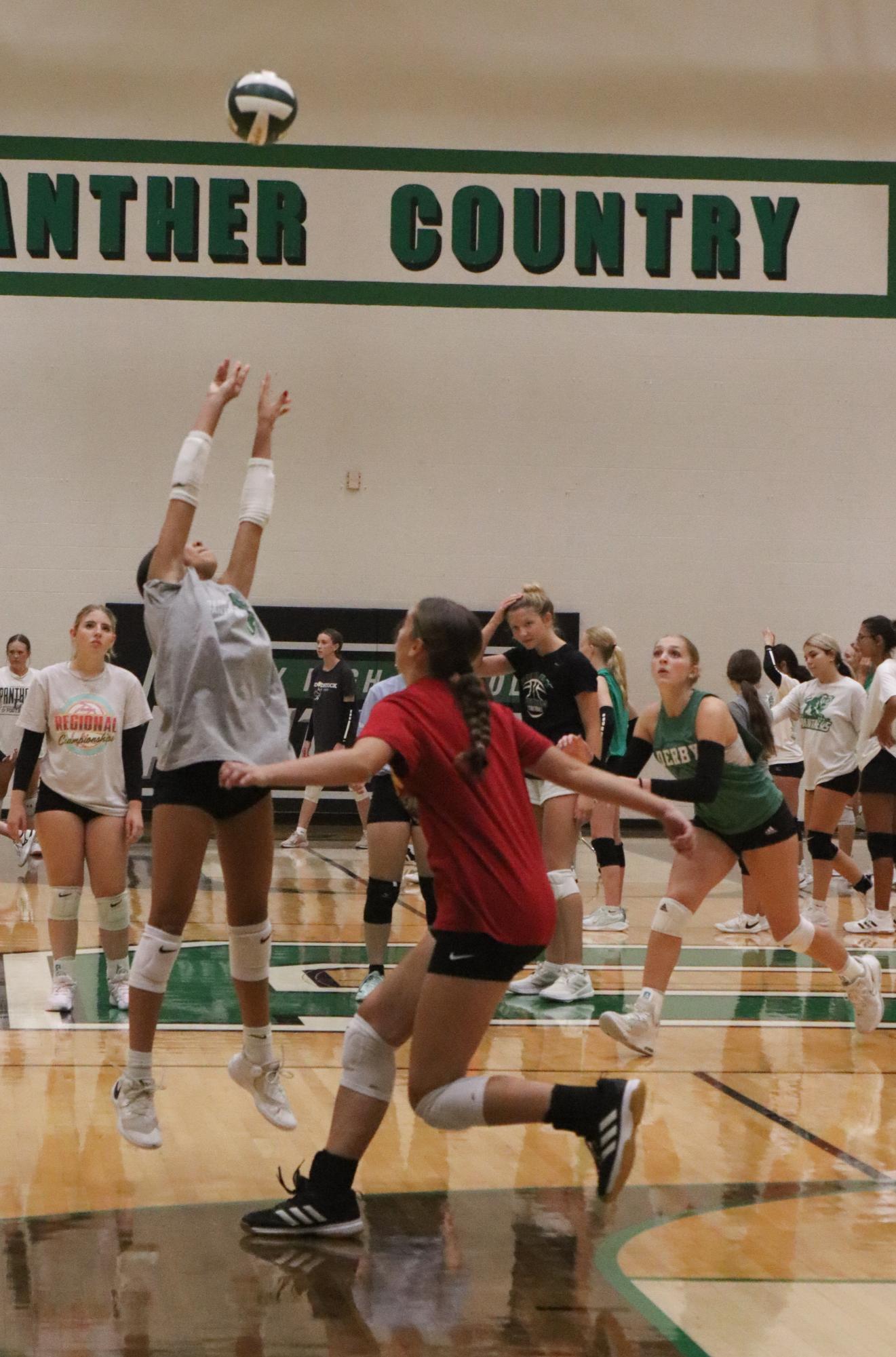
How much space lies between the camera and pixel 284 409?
5012 millimetres

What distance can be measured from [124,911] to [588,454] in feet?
36.1

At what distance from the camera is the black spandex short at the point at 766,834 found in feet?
20.5

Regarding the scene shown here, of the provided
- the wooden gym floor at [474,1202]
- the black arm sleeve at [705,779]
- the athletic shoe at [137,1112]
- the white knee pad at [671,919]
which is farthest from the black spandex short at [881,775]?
the athletic shoe at [137,1112]

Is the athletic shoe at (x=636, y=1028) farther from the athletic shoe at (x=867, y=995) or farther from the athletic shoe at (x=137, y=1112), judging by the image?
the athletic shoe at (x=137, y=1112)

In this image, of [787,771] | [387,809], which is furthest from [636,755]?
[787,771]

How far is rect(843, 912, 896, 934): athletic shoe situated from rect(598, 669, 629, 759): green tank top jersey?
1.86 metres

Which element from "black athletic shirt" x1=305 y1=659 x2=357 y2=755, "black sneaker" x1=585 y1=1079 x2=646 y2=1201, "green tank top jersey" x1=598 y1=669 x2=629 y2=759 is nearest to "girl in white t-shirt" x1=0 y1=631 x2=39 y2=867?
"black athletic shirt" x1=305 y1=659 x2=357 y2=755

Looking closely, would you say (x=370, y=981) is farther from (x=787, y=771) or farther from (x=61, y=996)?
(x=787, y=771)

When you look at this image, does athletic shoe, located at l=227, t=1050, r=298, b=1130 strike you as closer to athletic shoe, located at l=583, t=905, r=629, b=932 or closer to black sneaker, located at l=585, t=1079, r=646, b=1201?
black sneaker, located at l=585, t=1079, r=646, b=1201

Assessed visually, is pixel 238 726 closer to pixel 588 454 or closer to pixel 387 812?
pixel 387 812

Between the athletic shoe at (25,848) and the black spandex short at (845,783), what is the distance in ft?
21.1

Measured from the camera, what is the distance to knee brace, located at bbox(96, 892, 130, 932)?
22.5ft

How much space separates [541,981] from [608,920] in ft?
7.72

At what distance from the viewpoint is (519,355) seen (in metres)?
16.9
